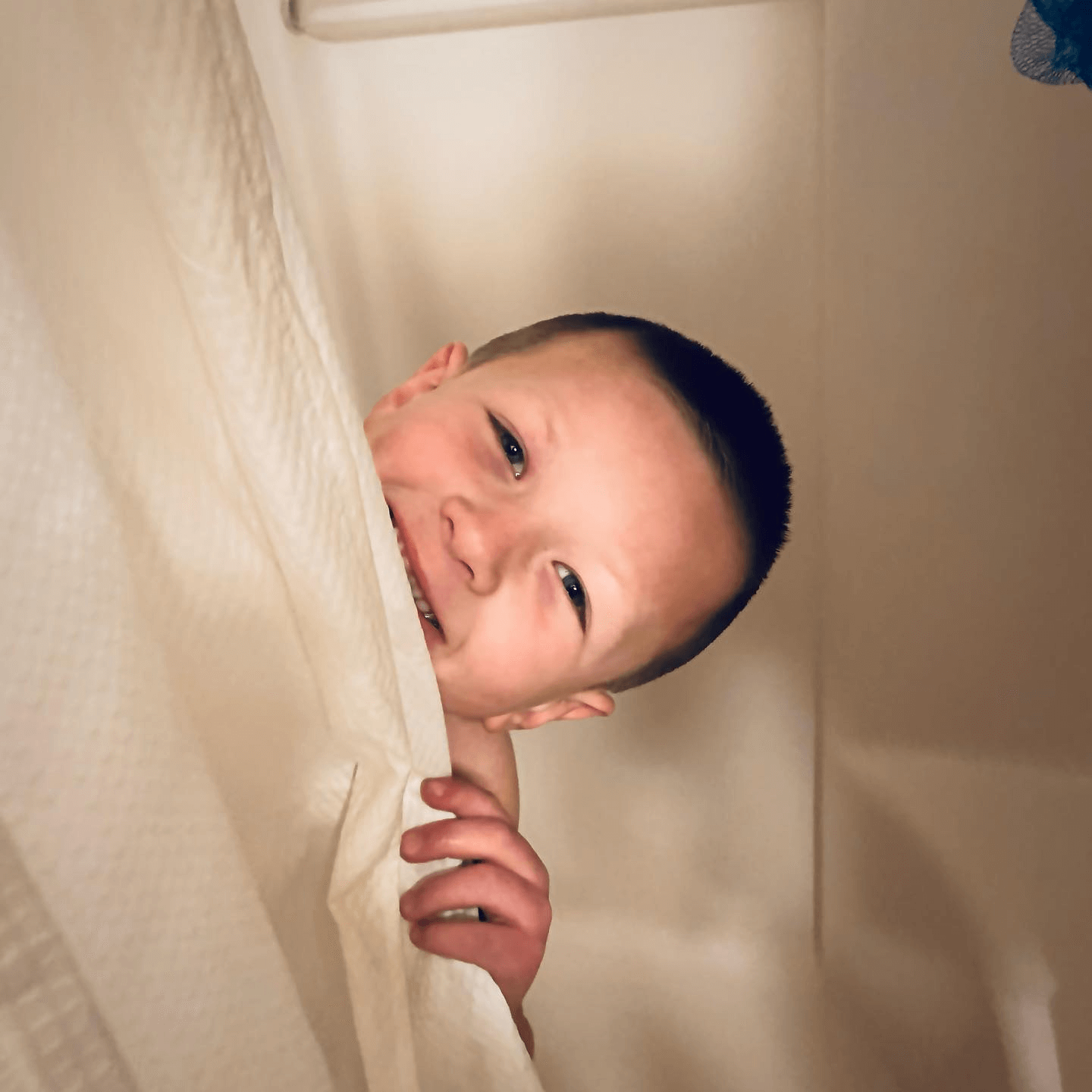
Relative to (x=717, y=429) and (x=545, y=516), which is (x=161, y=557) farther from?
(x=717, y=429)

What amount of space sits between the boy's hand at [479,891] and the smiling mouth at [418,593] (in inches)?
4.3

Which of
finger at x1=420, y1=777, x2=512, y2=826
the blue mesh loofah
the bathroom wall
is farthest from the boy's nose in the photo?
the blue mesh loofah

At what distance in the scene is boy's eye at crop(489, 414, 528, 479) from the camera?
23.3 inches

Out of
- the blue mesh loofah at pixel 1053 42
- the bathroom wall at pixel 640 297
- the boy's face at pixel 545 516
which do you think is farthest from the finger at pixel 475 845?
the blue mesh loofah at pixel 1053 42

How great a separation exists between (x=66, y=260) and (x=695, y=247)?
64 centimetres

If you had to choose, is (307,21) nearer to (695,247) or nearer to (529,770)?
(695,247)

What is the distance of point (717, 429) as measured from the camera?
2.10ft

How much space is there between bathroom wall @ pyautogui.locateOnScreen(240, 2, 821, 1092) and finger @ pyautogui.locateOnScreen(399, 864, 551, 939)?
0.41 m

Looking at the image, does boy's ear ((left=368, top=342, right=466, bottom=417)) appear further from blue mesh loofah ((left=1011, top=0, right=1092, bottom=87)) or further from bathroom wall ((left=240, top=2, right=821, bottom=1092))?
blue mesh loofah ((left=1011, top=0, right=1092, bottom=87))

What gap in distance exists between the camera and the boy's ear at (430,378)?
2.19 feet

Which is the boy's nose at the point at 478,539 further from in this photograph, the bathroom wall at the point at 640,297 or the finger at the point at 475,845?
the bathroom wall at the point at 640,297

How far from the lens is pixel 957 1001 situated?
812mm

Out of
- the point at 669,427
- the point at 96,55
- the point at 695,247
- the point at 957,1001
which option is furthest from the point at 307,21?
the point at 957,1001

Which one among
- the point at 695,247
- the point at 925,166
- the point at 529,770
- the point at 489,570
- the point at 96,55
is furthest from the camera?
the point at 529,770
